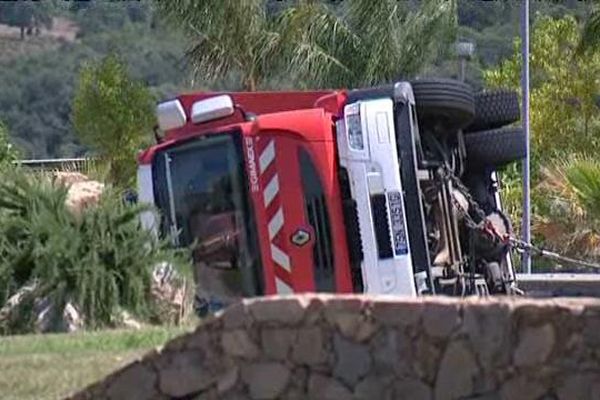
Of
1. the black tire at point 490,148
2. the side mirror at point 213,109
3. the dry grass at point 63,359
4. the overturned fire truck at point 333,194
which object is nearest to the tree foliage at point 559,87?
the black tire at point 490,148

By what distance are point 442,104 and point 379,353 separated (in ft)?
15.7

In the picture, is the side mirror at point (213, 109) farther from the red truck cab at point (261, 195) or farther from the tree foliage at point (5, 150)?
the tree foliage at point (5, 150)

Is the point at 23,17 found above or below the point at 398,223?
above

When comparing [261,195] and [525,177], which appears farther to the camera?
[525,177]

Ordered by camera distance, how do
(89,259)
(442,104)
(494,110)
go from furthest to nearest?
(494,110) < (442,104) < (89,259)

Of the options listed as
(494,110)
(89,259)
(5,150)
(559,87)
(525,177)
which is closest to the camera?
(89,259)

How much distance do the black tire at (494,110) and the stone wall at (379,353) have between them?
578 centimetres

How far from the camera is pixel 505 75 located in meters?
35.6

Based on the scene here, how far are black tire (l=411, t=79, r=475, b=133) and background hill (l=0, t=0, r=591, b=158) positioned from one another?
1241 inches

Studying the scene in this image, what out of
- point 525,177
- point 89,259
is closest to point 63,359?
point 89,259

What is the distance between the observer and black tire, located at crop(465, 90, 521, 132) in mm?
14219

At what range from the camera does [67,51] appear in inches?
2462

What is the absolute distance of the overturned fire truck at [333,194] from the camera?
12.4m

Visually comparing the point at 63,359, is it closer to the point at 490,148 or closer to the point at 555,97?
Result: the point at 490,148
